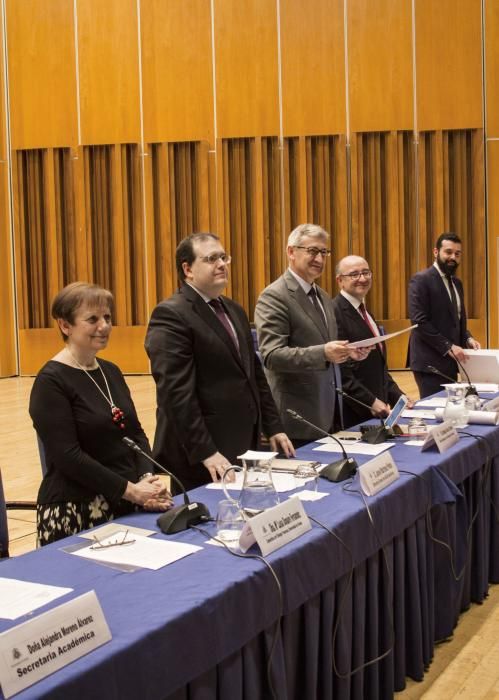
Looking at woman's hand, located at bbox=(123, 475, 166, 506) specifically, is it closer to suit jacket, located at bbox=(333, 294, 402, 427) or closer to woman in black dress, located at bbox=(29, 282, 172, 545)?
woman in black dress, located at bbox=(29, 282, 172, 545)

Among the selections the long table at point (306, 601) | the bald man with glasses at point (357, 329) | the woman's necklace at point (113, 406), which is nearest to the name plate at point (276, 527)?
the long table at point (306, 601)

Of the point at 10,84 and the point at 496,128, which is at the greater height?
the point at 10,84

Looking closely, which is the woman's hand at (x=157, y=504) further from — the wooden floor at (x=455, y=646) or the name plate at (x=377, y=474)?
the wooden floor at (x=455, y=646)

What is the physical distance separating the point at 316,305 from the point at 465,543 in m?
1.15

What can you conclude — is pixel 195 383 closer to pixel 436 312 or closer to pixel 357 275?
pixel 357 275

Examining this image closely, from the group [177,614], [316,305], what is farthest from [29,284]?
[177,614]

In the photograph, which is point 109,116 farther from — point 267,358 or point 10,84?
point 267,358

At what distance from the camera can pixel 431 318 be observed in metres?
5.18

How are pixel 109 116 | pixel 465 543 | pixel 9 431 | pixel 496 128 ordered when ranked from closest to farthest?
pixel 465 543, pixel 9 431, pixel 496 128, pixel 109 116

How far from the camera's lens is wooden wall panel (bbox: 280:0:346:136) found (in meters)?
10.3

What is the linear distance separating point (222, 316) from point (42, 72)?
8.89 meters

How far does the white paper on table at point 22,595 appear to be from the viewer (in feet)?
5.28

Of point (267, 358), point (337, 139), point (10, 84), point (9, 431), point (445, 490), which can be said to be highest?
point (10, 84)

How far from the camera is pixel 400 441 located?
10.6ft
